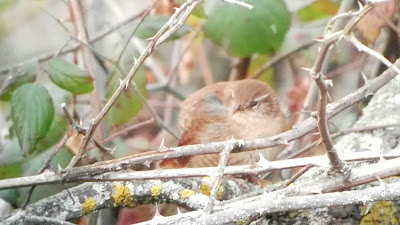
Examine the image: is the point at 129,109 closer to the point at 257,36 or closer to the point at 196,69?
the point at 257,36

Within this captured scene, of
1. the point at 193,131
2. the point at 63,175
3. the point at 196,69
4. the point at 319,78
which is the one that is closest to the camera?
the point at 319,78

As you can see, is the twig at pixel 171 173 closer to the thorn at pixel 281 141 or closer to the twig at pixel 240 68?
the thorn at pixel 281 141

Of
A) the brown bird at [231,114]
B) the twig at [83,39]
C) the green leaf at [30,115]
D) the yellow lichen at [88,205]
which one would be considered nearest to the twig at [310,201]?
the yellow lichen at [88,205]

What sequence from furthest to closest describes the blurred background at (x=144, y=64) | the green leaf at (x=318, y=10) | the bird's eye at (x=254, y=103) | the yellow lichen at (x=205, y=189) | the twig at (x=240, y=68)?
1. the twig at (x=240, y=68)
2. the green leaf at (x=318, y=10)
3. the bird's eye at (x=254, y=103)
4. the blurred background at (x=144, y=64)
5. the yellow lichen at (x=205, y=189)

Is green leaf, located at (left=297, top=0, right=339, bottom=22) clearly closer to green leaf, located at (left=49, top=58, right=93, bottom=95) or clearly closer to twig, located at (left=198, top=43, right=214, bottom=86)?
twig, located at (left=198, top=43, right=214, bottom=86)

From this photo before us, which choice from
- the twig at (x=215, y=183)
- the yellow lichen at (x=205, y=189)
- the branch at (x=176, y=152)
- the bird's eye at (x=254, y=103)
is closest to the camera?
the twig at (x=215, y=183)

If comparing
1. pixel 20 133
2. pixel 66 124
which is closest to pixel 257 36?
pixel 66 124

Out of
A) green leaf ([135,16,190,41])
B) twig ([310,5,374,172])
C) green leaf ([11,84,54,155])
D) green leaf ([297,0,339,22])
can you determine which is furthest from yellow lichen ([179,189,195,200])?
green leaf ([297,0,339,22])
